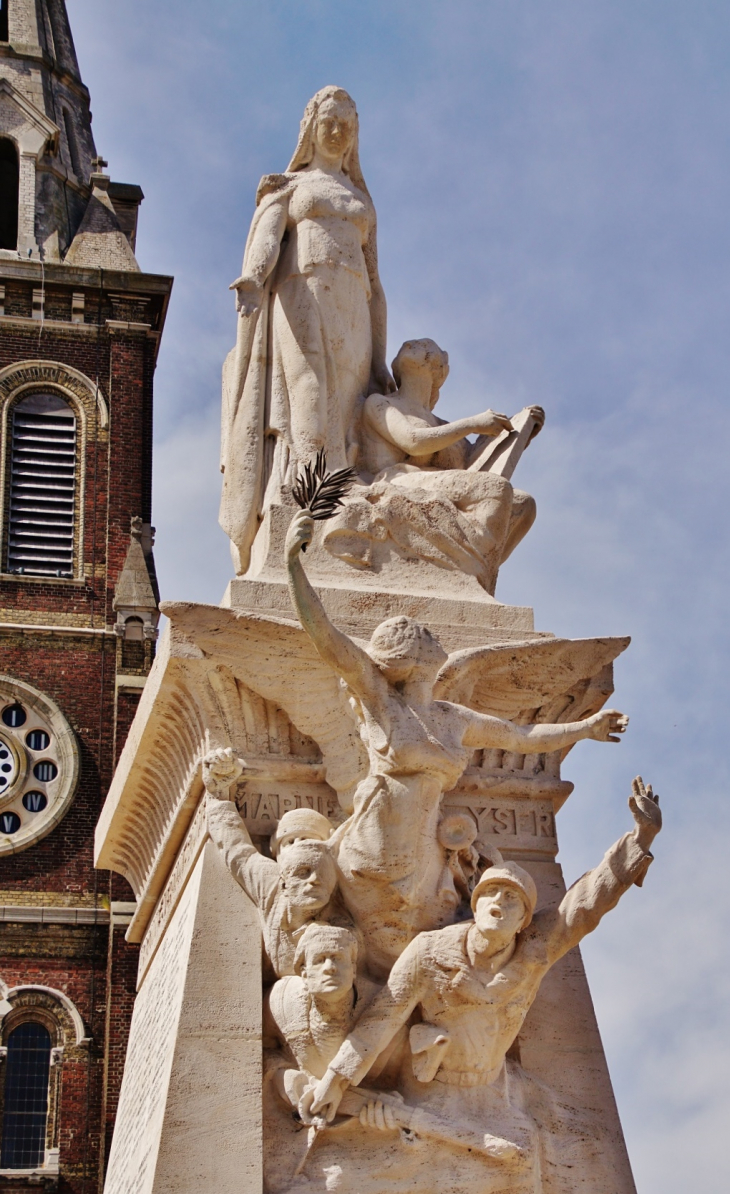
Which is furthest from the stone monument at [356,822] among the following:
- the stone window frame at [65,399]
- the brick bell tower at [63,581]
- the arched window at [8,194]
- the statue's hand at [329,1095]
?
the arched window at [8,194]

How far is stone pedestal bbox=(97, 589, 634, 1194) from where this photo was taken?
771cm

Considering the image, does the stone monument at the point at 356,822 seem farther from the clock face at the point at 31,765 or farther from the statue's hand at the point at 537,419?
the clock face at the point at 31,765

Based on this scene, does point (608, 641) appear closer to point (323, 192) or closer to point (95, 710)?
point (323, 192)

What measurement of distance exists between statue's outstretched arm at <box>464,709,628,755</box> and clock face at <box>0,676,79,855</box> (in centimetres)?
2733

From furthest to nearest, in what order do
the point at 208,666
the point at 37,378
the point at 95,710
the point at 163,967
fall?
the point at 37,378
the point at 95,710
the point at 163,967
the point at 208,666

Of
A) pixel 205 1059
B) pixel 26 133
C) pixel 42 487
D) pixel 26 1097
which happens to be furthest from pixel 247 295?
pixel 26 133

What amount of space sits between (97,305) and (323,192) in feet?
106

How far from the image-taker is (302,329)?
10031 mm

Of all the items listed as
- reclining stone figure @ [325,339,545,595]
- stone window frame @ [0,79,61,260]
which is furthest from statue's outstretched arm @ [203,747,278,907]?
stone window frame @ [0,79,61,260]

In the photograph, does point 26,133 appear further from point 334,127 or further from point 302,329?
point 302,329

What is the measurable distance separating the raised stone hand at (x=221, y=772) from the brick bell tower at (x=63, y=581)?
78.4 ft

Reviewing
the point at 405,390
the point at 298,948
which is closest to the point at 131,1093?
the point at 298,948

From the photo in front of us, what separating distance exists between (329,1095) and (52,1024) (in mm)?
26311

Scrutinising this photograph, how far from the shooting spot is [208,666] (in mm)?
8609
